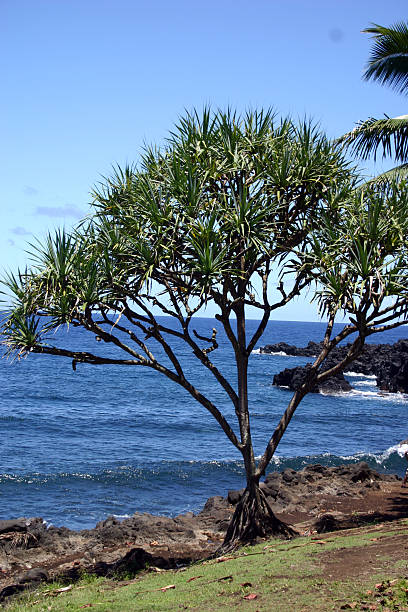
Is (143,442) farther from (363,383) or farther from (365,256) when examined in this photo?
(363,383)

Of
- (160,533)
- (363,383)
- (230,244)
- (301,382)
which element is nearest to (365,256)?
(230,244)

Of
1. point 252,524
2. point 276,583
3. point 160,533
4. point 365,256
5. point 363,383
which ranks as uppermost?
point 365,256

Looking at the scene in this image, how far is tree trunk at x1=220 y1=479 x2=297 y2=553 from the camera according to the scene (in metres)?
11.9

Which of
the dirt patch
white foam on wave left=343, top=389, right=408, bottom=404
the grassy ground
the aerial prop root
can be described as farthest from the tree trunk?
white foam on wave left=343, top=389, right=408, bottom=404

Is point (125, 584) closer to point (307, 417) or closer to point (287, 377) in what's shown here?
point (307, 417)

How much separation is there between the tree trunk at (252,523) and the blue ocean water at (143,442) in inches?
289

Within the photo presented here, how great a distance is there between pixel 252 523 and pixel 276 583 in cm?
414

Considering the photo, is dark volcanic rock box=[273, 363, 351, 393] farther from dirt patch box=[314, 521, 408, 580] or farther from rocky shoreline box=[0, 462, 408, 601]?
dirt patch box=[314, 521, 408, 580]

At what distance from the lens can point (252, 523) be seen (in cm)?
1197

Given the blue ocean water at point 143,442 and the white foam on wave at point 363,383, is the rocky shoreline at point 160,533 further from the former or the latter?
the white foam on wave at point 363,383

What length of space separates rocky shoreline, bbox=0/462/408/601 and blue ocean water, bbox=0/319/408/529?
2.70 meters

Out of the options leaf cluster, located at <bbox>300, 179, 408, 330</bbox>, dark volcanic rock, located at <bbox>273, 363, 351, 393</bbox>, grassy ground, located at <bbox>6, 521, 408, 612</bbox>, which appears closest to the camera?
grassy ground, located at <bbox>6, 521, 408, 612</bbox>

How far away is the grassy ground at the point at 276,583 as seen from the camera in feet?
22.7

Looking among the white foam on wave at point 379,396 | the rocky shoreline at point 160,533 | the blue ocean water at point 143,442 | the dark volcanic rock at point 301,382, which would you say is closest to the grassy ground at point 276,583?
the rocky shoreline at point 160,533
